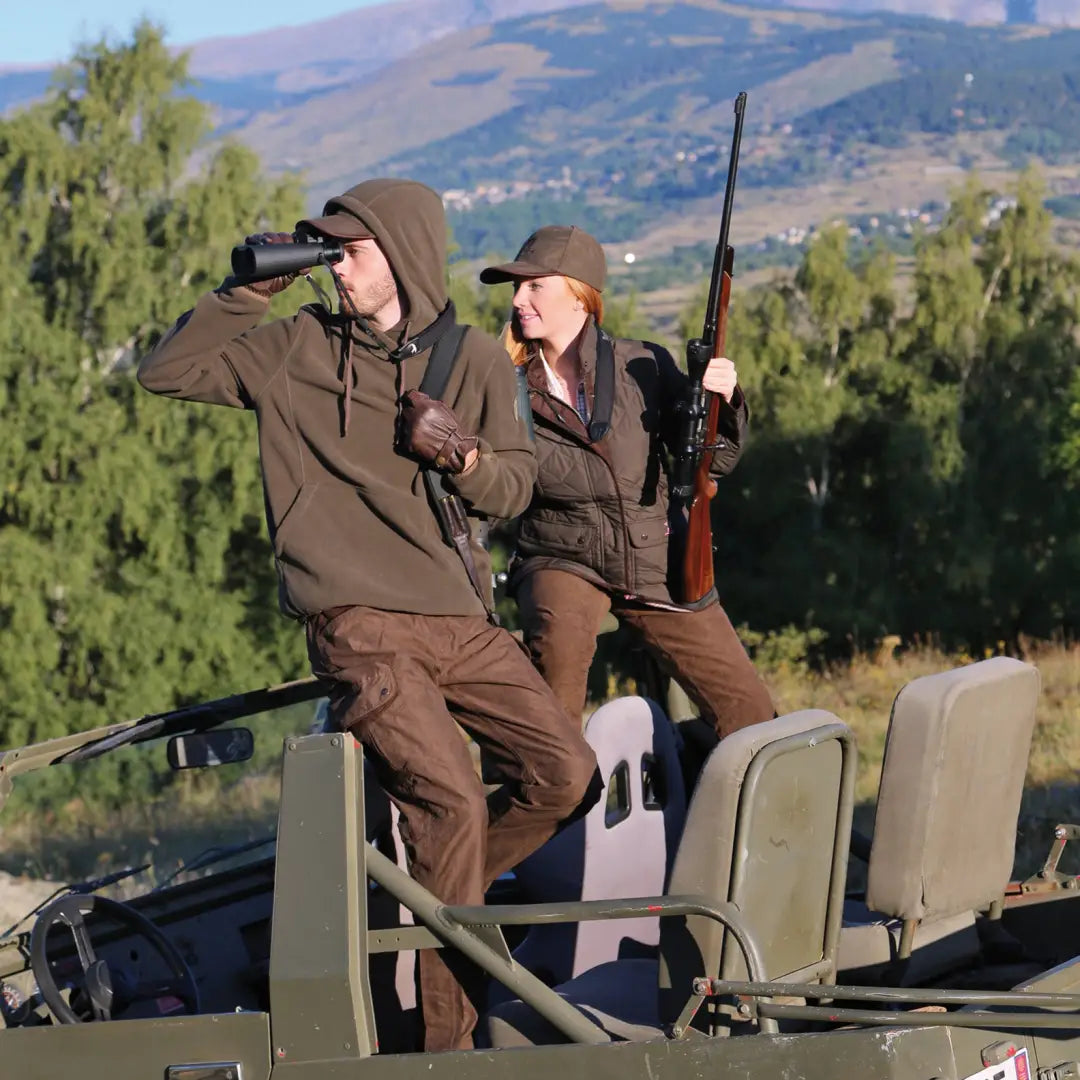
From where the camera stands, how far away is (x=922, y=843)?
383 cm

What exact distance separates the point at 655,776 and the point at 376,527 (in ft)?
4.57

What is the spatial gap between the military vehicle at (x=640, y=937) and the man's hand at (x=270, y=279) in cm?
99

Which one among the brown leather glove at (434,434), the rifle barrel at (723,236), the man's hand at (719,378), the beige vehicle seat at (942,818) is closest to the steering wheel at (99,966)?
the brown leather glove at (434,434)

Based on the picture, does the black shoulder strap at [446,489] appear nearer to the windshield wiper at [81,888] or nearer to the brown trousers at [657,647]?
the brown trousers at [657,647]

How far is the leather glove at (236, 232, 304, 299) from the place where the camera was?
12.4ft

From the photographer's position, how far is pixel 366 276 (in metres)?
3.97

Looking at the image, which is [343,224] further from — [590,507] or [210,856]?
[210,856]

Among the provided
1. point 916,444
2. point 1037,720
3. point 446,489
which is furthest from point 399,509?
point 916,444

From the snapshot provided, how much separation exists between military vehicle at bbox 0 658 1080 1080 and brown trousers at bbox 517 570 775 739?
0.23 meters

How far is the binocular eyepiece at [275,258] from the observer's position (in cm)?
370

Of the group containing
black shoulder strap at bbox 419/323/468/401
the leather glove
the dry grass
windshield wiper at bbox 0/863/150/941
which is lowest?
the dry grass

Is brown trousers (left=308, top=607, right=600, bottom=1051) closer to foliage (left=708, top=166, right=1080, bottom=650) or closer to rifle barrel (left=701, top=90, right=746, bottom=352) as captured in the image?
rifle barrel (left=701, top=90, right=746, bottom=352)

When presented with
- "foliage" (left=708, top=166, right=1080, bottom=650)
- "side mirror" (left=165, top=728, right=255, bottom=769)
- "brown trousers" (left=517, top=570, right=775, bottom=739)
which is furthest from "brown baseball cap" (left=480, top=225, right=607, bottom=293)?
"foliage" (left=708, top=166, right=1080, bottom=650)

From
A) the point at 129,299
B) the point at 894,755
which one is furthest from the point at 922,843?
the point at 129,299
